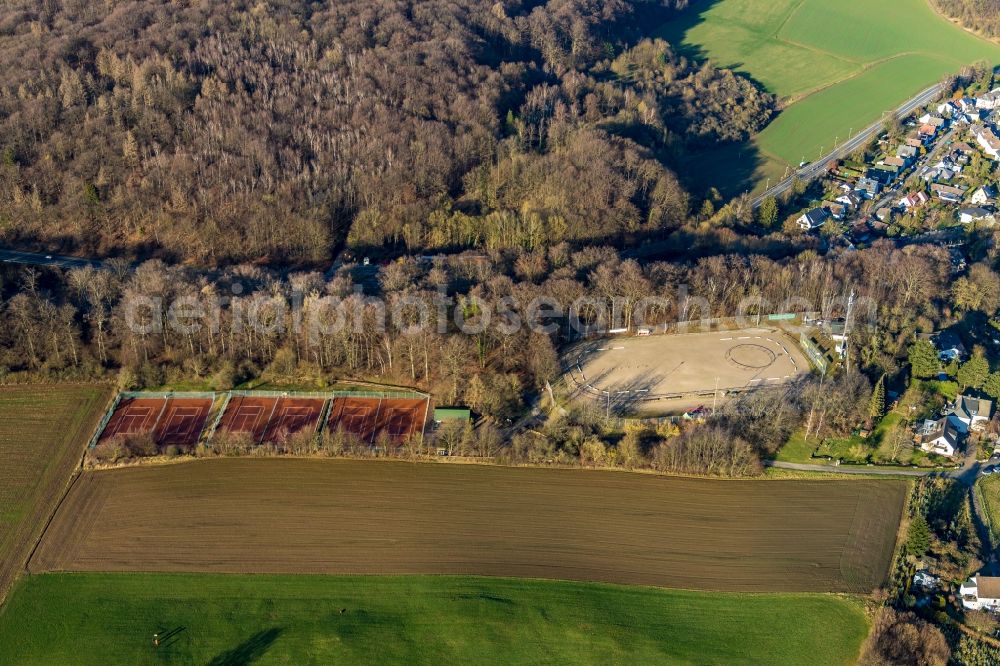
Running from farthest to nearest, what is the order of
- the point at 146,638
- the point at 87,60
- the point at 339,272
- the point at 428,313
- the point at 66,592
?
1. the point at 87,60
2. the point at 339,272
3. the point at 428,313
4. the point at 66,592
5. the point at 146,638

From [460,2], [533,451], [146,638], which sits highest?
[460,2]

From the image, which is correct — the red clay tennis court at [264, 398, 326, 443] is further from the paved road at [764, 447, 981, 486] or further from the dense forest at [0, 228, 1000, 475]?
the paved road at [764, 447, 981, 486]

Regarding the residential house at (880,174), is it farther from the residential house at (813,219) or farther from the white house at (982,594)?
the white house at (982,594)

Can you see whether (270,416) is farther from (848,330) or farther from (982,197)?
(982,197)

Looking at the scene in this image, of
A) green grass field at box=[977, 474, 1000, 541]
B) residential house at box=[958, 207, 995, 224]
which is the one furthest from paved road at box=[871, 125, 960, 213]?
green grass field at box=[977, 474, 1000, 541]

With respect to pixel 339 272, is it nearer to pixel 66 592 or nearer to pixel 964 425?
pixel 66 592

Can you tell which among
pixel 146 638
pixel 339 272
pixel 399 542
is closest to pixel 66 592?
pixel 146 638
